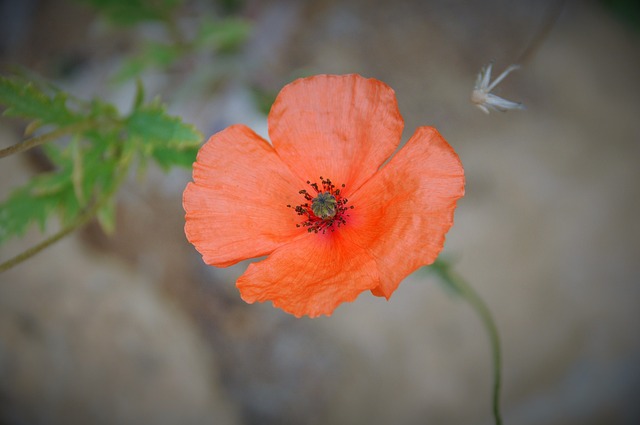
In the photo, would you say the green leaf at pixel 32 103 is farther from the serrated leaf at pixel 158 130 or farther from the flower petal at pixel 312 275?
the flower petal at pixel 312 275

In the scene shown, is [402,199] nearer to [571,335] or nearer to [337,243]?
[337,243]

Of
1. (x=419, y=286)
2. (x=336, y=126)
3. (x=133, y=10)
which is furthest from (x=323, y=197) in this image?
(x=133, y=10)

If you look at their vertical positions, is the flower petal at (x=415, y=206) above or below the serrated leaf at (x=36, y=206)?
below

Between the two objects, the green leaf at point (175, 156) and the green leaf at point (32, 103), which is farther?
the green leaf at point (175, 156)

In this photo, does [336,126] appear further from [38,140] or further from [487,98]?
[38,140]

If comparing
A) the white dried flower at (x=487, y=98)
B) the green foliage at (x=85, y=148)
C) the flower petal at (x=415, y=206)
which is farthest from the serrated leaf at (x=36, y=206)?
the white dried flower at (x=487, y=98)

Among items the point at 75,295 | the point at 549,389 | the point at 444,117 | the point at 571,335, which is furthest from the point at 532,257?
the point at 75,295
